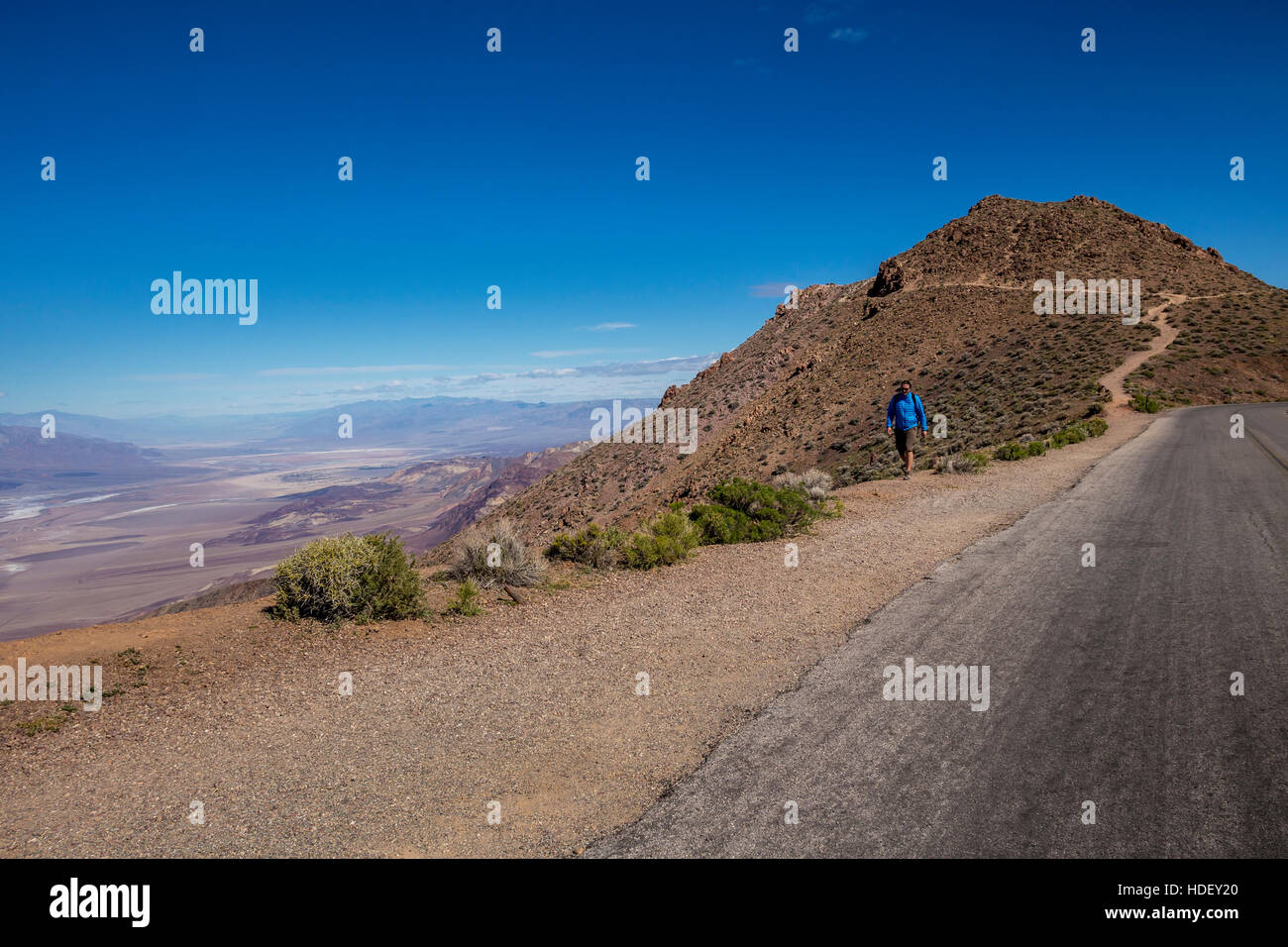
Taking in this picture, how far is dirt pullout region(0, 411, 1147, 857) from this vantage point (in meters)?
3.67

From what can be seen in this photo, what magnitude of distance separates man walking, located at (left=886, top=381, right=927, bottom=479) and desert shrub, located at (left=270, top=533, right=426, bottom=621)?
39.3 ft

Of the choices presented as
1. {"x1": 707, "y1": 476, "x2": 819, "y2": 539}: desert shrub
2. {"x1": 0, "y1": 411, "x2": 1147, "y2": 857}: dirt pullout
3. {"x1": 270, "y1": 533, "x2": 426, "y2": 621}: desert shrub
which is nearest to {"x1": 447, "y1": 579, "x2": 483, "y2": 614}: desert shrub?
{"x1": 0, "y1": 411, "x2": 1147, "y2": 857}: dirt pullout

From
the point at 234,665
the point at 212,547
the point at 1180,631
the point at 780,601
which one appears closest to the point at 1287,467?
the point at 1180,631

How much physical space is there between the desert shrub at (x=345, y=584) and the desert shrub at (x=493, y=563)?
116 cm

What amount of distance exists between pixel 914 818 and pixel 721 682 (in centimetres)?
226

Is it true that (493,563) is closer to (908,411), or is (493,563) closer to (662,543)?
(662,543)

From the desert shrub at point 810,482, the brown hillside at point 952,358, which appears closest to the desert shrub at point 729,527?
the desert shrub at point 810,482

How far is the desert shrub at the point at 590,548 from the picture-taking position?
9.61 meters

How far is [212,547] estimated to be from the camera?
160875 millimetres

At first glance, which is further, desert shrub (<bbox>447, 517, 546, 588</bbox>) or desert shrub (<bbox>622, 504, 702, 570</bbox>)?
desert shrub (<bbox>622, 504, 702, 570</bbox>)

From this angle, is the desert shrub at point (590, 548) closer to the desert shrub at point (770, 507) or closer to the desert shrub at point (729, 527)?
the desert shrub at point (729, 527)

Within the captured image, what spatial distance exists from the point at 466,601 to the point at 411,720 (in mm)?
2687

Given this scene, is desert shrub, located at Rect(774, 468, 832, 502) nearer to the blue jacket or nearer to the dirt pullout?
the blue jacket
